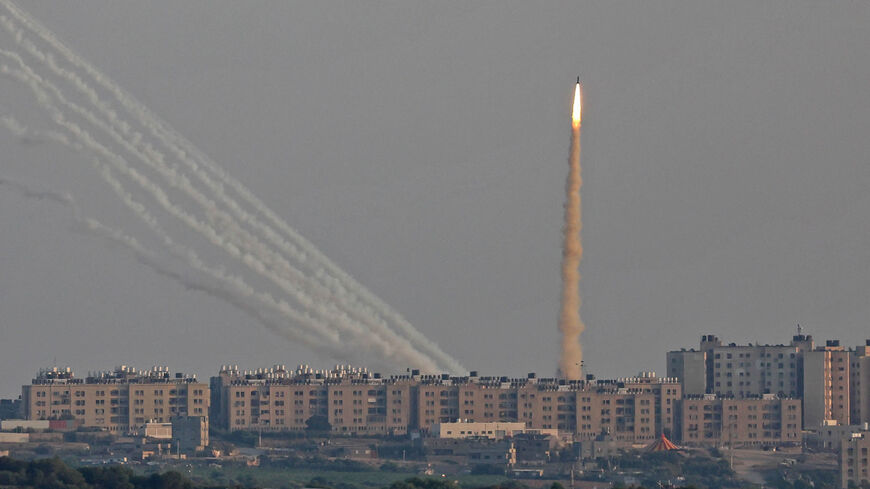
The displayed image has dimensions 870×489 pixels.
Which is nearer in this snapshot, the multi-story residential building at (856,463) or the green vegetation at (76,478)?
the green vegetation at (76,478)

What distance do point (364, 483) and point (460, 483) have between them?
9558 millimetres

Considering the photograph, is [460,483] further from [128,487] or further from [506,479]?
[128,487]

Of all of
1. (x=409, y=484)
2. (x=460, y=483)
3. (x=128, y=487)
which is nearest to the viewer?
(x=128, y=487)

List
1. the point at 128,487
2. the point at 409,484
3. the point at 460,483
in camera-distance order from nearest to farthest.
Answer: the point at 128,487 < the point at 409,484 < the point at 460,483

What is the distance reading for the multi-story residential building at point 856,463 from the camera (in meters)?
198

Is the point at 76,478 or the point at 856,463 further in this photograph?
the point at 856,463

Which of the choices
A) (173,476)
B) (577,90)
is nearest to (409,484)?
(173,476)

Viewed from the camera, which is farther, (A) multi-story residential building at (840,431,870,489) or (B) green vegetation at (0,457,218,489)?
(A) multi-story residential building at (840,431,870,489)

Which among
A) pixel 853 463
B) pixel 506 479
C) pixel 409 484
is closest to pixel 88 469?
pixel 409 484

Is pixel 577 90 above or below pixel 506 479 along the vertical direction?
above

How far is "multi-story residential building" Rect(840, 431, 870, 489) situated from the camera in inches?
7790

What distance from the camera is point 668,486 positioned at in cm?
19162

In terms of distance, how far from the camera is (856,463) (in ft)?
652

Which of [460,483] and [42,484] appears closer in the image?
[42,484]
